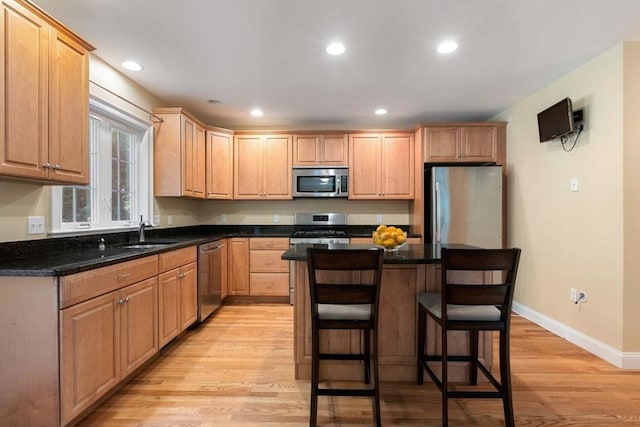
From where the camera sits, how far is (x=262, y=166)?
14.4ft

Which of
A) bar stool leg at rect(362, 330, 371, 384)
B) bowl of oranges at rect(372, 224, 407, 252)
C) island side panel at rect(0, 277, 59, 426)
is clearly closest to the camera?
island side panel at rect(0, 277, 59, 426)

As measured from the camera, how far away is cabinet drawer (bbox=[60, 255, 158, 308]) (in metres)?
1.57

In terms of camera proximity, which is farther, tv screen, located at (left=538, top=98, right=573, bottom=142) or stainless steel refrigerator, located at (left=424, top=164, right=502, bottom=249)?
stainless steel refrigerator, located at (left=424, top=164, right=502, bottom=249)

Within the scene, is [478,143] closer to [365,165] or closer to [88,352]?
[365,165]

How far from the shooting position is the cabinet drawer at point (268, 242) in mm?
4086

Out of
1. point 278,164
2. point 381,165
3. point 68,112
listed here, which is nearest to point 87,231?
point 68,112

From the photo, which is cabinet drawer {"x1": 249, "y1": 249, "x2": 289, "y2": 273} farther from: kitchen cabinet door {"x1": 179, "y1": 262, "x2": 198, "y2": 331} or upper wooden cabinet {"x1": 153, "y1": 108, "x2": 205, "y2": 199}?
upper wooden cabinet {"x1": 153, "y1": 108, "x2": 205, "y2": 199}

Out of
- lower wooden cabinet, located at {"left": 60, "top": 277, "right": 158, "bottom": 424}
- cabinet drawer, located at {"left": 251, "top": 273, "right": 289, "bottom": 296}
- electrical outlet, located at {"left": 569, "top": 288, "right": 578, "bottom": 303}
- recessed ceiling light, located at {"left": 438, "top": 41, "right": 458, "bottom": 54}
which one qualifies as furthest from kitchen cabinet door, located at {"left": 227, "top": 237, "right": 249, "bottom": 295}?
electrical outlet, located at {"left": 569, "top": 288, "right": 578, "bottom": 303}

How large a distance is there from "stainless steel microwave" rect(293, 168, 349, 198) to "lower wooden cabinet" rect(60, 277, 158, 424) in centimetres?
238

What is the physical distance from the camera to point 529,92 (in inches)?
133

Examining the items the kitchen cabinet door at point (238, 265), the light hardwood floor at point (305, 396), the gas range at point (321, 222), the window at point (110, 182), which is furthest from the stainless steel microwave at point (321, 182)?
the light hardwood floor at point (305, 396)

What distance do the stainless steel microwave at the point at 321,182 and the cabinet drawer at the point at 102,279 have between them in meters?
2.33

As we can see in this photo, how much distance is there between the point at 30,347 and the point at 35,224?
90 centimetres

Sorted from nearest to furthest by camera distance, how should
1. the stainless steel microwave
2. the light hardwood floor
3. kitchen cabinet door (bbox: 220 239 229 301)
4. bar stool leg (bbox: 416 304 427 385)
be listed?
the light hardwood floor
bar stool leg (bbox: 416 304 427 385)
kitchen cabinet door (bbox: 220 239 229 301)
the stainless steel microwave
